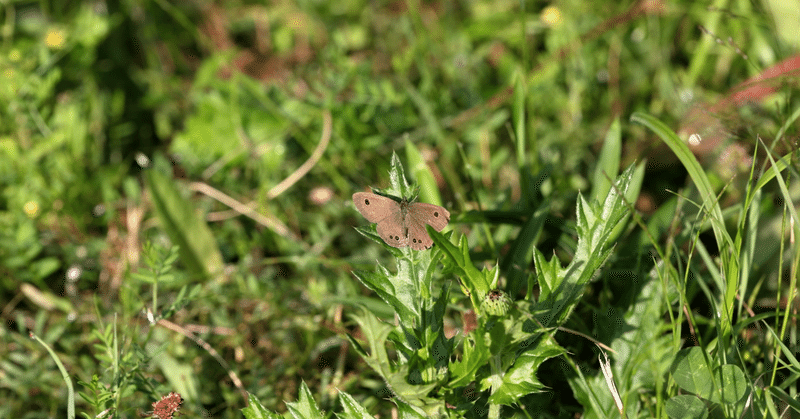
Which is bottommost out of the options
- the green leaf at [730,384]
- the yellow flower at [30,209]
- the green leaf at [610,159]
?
the green leaf at [730,384]

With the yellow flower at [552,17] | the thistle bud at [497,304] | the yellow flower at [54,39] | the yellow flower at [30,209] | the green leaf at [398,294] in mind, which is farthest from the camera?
the yellow flower at [552,17]

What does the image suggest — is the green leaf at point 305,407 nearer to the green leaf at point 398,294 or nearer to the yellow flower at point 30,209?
the green leaf at point 398,294

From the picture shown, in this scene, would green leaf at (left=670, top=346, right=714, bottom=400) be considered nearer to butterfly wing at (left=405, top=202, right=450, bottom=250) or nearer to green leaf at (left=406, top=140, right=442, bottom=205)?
butterfly wing at (left=405, top=202, right=450, bottom=250)

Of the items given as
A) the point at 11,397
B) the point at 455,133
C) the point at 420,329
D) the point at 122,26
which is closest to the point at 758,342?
the point at 420,329

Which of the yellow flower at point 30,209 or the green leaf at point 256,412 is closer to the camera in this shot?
the green leaf at point 256,412

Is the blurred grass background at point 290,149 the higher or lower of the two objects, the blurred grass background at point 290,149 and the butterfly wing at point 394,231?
the lower

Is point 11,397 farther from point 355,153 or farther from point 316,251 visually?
point 355,153

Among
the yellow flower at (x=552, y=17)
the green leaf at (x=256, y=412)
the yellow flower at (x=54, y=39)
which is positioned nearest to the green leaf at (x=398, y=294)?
the green leaf at (x=256, y=412)
